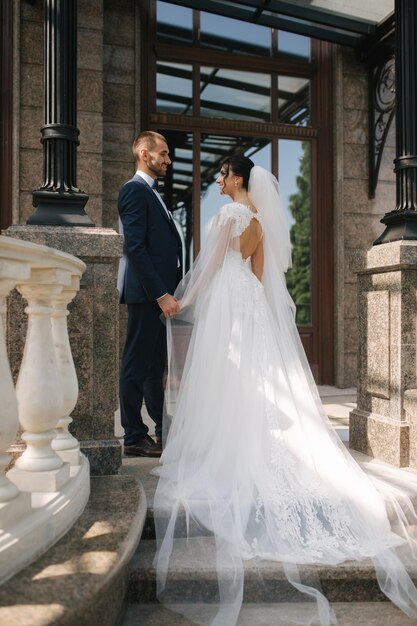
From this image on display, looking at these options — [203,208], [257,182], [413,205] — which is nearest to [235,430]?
[257,182]

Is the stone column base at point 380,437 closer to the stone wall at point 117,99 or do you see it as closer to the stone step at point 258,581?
the stone step at point 258,581

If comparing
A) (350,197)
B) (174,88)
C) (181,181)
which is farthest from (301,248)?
(174,88)

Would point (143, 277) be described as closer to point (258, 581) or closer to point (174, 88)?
point (258, 581)

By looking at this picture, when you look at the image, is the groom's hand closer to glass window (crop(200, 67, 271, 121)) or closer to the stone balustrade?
the stone balustrade

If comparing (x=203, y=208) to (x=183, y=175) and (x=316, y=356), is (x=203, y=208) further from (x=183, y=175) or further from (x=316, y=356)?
(x=316, y=356)

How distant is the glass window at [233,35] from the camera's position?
22.0 ft

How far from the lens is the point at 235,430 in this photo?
3.05 meters

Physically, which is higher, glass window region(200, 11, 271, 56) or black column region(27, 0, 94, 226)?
glass window region(200, 11, 271, 56)

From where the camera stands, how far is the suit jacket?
3.42m

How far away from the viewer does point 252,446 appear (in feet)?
9.70

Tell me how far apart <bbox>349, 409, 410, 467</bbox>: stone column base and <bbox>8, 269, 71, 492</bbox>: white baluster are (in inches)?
86.1

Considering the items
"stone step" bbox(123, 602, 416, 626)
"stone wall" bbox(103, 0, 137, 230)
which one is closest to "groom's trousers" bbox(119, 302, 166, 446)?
"stone step" bbox(123, 602, 416, 626)

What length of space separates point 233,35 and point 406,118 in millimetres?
3848

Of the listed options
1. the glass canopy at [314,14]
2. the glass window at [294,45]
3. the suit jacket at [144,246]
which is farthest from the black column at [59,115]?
the glass window at [294,45]
